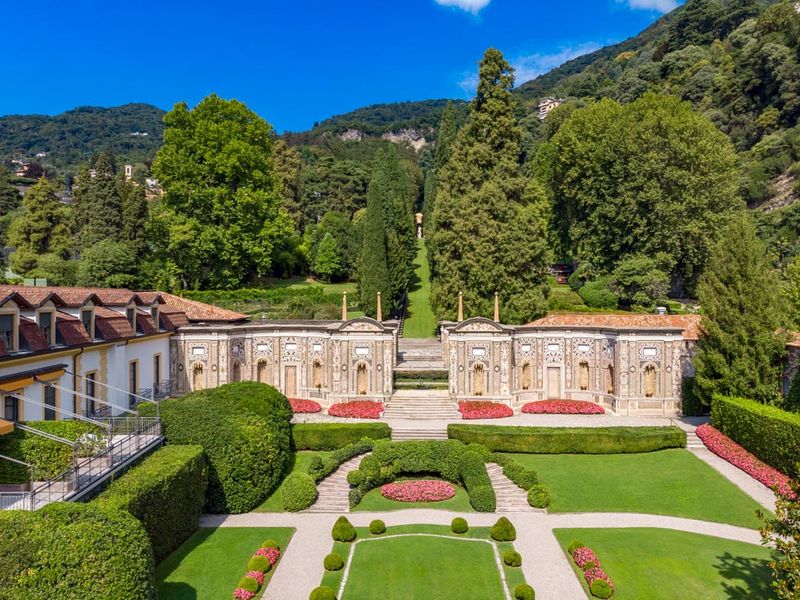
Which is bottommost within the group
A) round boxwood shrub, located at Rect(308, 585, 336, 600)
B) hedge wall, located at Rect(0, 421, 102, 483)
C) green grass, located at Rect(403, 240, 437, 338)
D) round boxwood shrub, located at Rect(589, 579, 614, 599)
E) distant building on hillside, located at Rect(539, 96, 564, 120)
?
round boxwood shrub, located at Rect(589, 579, 614, 599)

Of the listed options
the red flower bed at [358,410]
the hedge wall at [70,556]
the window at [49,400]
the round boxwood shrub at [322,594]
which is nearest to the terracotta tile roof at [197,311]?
the red flower bed at [358,410]

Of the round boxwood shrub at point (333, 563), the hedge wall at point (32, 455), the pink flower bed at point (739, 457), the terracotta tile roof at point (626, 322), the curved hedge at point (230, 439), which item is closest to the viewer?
the hedge wall at point (32, 455)

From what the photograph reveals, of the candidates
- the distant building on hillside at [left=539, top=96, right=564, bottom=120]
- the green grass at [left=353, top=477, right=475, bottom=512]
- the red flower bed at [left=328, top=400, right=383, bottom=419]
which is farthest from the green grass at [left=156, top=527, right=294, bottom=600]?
the distant building on hillside at [left=539, top=96, right=564, bottom=120]

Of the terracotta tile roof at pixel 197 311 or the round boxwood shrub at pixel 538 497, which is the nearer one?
the round boxwood shrub at pixel 538 497

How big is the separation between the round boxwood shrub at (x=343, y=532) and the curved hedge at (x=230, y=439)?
4228 mm

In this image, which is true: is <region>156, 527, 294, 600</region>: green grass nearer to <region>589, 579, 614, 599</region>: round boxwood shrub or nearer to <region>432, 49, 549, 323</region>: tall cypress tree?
<region>589, 579, 614, 599</region>: round boxwood shrub

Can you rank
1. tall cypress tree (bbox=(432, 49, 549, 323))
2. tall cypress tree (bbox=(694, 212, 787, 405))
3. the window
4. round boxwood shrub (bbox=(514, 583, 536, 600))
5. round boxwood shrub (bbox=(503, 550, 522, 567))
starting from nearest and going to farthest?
round boxwood shrub (bbox=(514, 583, 536, 600))
round boxwood shrub (bbox=(503, 550, 522, 567))
the window
tall cypress tree (bbox=(694, 212, 787, 405))
tall cypress tree (bbox=(432, 49, 549, 323))

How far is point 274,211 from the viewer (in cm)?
5119

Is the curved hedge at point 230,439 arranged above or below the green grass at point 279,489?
above

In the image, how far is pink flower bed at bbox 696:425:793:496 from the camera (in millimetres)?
24703

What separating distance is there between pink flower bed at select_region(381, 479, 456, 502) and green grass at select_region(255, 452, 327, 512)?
4.28 meters

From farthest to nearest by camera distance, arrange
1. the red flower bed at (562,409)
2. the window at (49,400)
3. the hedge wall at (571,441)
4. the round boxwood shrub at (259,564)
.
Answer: the red flower bed at (562,409) → the hedge wall at (571,441) → the window at (49,400) → the round boxwood shrub at (259,564)

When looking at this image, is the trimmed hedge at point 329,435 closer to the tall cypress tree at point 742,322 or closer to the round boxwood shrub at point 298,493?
the round boxwood shrub at point 298,493

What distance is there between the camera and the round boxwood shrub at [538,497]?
77.0 ft
